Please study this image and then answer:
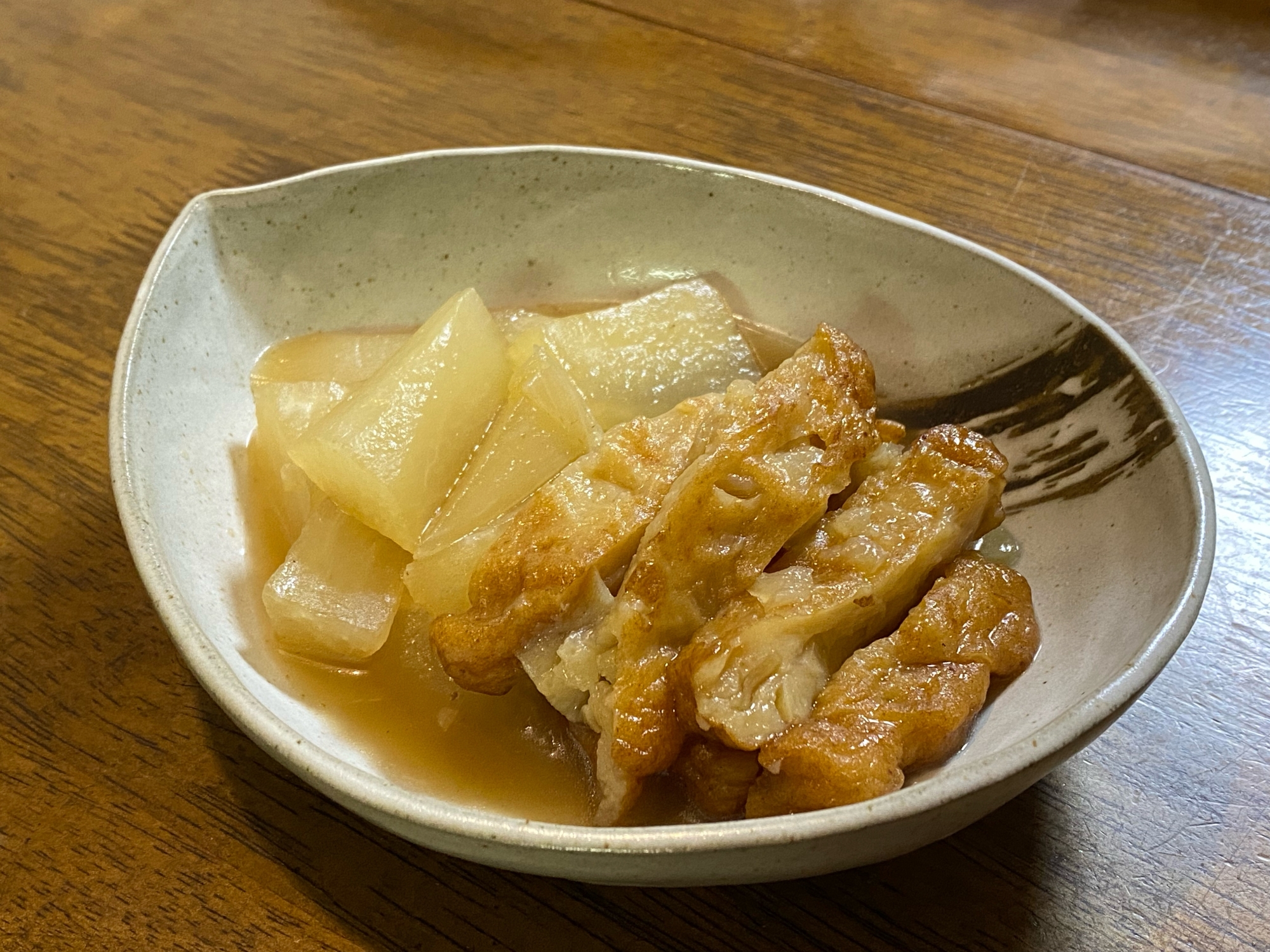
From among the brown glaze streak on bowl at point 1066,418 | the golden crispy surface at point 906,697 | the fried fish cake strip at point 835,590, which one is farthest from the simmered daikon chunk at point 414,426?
the brown glaze streak on bowl at point 1066,418

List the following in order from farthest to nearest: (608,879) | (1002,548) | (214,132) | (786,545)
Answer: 1. (214,132)
2. (1002,548)
3. (786,545)
4. (608,879)

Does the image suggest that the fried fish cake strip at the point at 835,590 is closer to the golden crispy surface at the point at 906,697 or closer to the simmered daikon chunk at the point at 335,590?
the golden crispy surface at the point at 906,697

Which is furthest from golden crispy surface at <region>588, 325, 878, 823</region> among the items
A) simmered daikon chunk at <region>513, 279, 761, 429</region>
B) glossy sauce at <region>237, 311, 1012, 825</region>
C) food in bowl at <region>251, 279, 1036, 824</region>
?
simmered daikon chunk at <region>513, 279, 761, 429</region>

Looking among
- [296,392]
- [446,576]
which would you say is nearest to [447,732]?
[446,576]

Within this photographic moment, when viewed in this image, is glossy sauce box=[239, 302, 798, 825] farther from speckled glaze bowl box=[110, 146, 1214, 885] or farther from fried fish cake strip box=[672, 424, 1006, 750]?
fried fish cake strip box=[672, 424, 1006, 750]

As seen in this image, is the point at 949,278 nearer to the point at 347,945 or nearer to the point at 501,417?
the point at 501,417

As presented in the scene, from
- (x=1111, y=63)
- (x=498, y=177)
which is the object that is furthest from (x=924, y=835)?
(x=1111, y=63)

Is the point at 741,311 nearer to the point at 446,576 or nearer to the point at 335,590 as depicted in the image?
the point at 446,576
